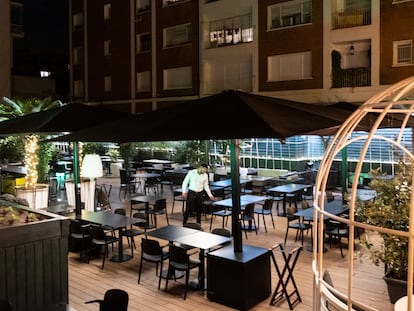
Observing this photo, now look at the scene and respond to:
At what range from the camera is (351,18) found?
1385 centimetres

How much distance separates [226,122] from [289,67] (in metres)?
12.2

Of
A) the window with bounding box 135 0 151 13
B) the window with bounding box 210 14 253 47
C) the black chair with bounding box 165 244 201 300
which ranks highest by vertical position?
the window with bounding box 135 0 151 13

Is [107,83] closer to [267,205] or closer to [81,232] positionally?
[267,205]

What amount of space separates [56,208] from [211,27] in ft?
40.5

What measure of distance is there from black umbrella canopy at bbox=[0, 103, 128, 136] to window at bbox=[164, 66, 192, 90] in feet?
38.7

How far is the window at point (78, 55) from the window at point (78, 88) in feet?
3.78

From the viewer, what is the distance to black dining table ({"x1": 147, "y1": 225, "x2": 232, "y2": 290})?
5633 mm

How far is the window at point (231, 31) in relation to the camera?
17.0 m

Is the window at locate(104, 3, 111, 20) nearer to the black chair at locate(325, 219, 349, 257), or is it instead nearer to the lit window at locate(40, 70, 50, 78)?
the lit window at locate(40, 70, 50, 78)

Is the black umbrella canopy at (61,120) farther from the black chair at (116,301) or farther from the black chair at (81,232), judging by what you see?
the black chair at (116,301)

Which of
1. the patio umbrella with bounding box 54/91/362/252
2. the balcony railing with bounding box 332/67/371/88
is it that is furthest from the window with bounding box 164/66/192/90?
the patio umbrella with bounding box 54/91/362/252

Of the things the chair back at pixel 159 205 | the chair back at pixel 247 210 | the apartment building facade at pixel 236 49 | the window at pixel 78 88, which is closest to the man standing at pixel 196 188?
the chair back at pixel 159 205

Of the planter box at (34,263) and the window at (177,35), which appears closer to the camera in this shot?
the planter box at (34,263)

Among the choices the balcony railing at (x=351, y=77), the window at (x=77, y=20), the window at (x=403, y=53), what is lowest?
the balcony railing at (x=351, y=77)
